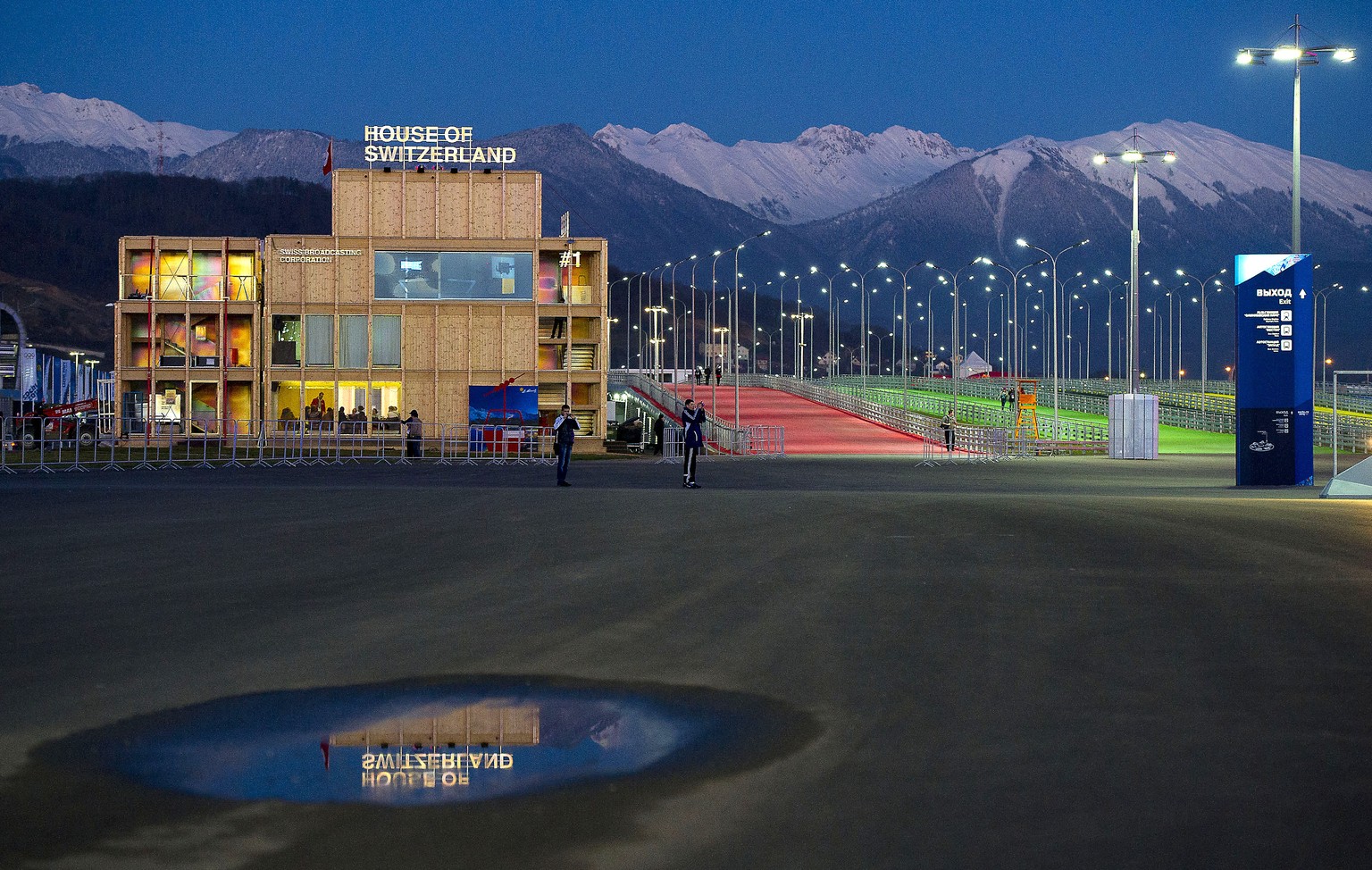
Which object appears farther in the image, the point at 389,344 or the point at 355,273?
the point at 355,273

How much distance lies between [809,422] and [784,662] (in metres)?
71.8

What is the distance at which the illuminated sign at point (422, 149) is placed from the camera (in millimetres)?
64875

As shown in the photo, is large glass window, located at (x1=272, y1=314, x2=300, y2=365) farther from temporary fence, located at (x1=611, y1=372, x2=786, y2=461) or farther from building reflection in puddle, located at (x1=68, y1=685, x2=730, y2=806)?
building reflection in puddle, located at (x1=68, y1=685, x2=730, y2=806)

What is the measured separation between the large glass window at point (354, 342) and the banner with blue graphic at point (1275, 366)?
41.4 m

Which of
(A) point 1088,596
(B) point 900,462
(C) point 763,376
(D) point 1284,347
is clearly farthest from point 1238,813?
(C) point 763,376

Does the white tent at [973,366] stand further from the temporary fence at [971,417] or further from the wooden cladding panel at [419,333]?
the wooden cladding panel at [419,333]

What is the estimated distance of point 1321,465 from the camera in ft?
159

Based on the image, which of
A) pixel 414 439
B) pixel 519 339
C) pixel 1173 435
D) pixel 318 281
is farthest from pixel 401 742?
pixel 1173 435

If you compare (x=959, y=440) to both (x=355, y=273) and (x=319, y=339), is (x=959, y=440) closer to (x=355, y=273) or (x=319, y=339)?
(x=355, y=273)

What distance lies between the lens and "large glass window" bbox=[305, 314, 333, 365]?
6369 centimetres

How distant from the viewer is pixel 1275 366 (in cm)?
3177

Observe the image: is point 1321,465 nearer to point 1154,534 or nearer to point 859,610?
point 1154,534

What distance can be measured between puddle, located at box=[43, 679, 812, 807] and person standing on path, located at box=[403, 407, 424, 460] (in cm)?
3741

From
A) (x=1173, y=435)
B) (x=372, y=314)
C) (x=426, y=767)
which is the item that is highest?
(x=372, y=314)
